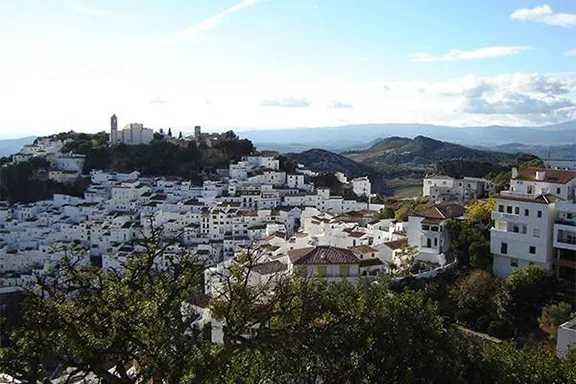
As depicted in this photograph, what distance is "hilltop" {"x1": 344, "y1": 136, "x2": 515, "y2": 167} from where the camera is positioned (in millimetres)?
135137

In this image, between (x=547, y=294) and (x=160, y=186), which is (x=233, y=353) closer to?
(x=547, y=294)

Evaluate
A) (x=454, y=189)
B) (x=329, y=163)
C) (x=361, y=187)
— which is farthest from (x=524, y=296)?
(x=329, y=163)

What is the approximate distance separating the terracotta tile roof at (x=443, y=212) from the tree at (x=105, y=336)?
751 inches

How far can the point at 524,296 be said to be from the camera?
2164 centimetres

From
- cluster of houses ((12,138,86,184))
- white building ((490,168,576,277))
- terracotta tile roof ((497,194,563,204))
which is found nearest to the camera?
white building ((490,168,576,277))

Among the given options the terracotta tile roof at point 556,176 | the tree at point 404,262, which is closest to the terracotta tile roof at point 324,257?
the tree at point 404,262

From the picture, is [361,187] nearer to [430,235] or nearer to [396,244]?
[396,244]

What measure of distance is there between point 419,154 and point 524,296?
420 feet

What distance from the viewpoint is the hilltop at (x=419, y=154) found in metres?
135

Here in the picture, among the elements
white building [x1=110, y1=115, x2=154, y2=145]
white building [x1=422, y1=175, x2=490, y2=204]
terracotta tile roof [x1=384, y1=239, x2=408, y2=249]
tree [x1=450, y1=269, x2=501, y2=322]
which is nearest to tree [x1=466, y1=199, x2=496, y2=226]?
terracotta tile roof [x1=384, y1=239, x2=408, y2=249]

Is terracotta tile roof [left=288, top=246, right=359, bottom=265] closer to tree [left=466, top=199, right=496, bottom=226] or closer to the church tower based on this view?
tree [left=466, top=199, right=496, bottom=226]

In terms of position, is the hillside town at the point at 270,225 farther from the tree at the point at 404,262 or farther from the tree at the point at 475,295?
the tree at the point at 475,295

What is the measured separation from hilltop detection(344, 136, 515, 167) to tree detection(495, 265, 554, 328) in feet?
346

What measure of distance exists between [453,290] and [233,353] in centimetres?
1593
